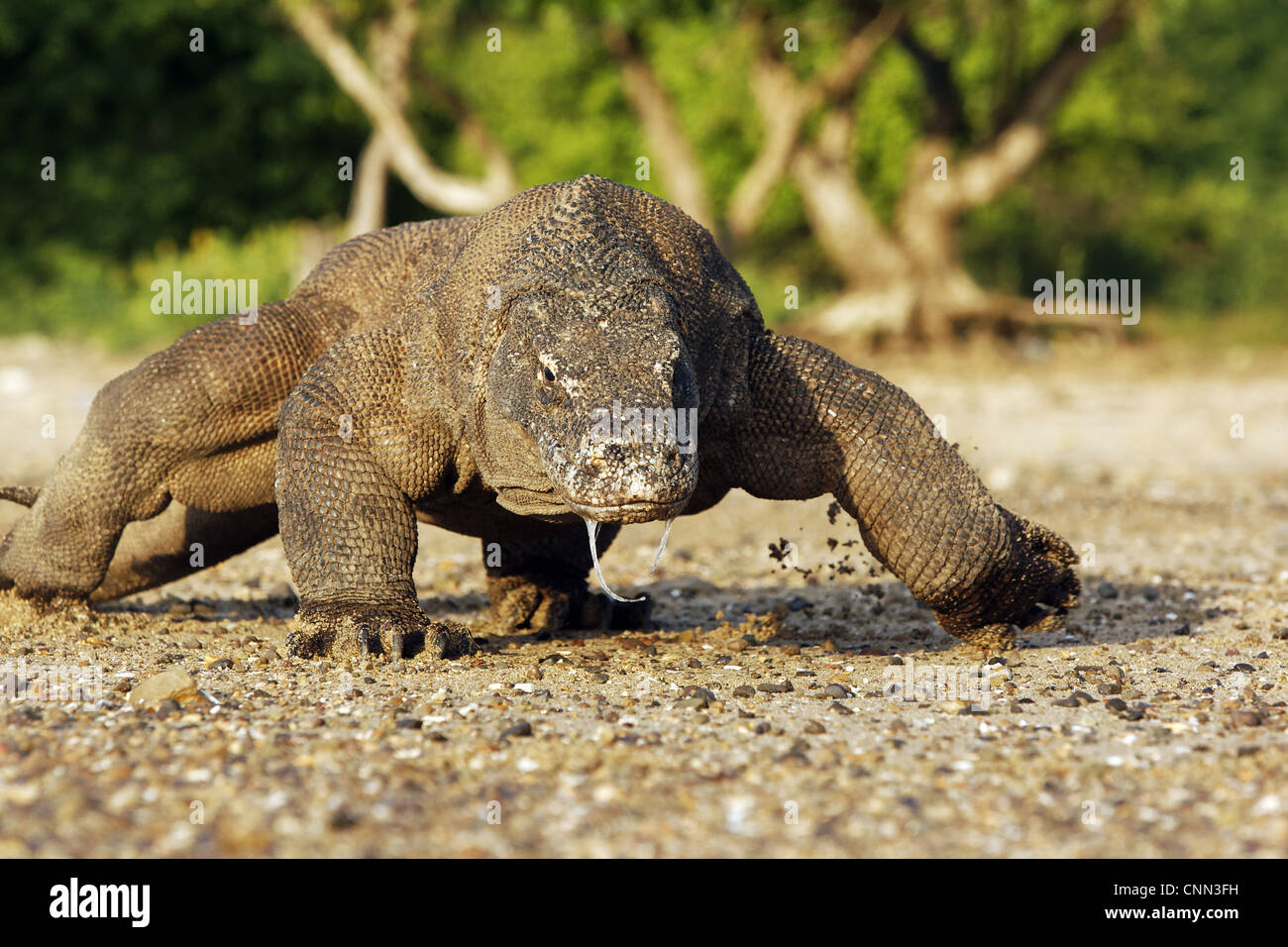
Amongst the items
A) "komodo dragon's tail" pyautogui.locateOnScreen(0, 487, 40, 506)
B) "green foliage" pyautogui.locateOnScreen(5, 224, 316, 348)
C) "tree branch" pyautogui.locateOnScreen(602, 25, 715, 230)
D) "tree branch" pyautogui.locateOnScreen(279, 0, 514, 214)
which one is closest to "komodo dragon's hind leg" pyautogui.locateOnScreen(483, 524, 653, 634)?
"komodo dragon's tail" pyautogui.locateOnScreen(0, 487, 40, 506)

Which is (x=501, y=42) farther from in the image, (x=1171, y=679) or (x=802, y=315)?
(x=1171, y=679)

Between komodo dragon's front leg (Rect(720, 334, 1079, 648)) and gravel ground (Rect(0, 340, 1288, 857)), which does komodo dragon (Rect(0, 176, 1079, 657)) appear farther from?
gravel ground (Rect(0, 340, 1288, 857))

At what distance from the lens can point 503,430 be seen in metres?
4.79

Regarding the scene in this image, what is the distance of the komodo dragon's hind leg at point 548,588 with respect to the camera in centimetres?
633

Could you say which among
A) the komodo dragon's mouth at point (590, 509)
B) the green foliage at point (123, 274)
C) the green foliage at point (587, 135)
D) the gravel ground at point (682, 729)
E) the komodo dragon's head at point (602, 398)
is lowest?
the gravel ground at point (682, 729)

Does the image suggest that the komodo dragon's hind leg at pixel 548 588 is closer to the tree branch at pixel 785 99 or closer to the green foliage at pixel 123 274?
the tree branch at pixel 785 99

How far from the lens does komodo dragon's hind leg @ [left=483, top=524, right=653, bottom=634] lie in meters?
6.33

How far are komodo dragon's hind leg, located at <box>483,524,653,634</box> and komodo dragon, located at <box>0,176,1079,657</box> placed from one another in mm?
238

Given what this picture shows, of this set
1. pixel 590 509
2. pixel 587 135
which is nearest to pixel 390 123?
pixel 587 135

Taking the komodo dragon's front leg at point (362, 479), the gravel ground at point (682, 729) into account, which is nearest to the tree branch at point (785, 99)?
the gravel ground at point (682, 729)

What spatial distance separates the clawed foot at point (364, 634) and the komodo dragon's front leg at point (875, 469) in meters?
1.09

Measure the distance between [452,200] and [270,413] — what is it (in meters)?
14.4

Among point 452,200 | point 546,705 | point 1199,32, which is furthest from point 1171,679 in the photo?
point 1199,32

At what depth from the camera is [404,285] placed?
5660mm
